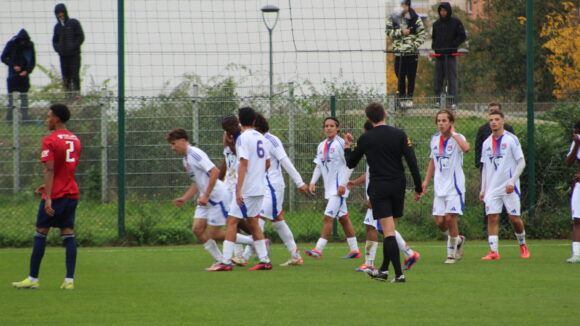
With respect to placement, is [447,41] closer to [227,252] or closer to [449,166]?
[449,166]

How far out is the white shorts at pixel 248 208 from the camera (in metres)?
11.2

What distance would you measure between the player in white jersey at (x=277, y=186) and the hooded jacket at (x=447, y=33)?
6276 mm

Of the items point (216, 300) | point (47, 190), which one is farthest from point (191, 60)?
point (216, 300)

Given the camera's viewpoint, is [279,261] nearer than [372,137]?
No

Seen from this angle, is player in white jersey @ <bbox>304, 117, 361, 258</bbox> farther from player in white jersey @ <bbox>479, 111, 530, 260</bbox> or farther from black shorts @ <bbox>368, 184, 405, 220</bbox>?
black shorts @ <bbox>368, 184, 405, 220</bbox>

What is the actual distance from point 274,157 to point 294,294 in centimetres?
348

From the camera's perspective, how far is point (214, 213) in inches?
447

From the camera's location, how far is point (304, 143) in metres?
16.4

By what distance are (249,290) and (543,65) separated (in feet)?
93.3

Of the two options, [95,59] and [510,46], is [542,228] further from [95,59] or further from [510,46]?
[510,46]

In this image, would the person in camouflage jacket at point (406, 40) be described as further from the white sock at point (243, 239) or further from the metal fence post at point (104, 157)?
the white sock at point (243, 239)

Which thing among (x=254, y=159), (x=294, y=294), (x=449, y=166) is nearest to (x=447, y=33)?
(x=449, y=166)

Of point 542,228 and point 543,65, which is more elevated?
point 543,65

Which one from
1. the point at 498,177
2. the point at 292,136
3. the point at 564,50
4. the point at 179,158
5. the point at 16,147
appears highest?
the point at 564,50
